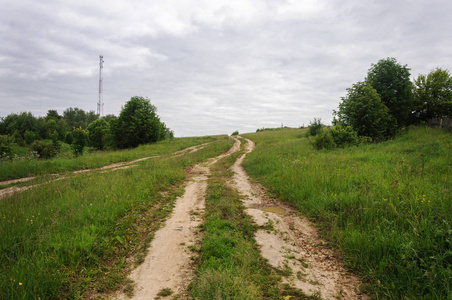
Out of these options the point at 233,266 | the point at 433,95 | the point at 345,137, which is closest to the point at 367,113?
the point at 345,137

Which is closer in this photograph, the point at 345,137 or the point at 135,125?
the point at 345,137

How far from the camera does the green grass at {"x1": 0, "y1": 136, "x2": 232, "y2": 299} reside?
11.3 ft

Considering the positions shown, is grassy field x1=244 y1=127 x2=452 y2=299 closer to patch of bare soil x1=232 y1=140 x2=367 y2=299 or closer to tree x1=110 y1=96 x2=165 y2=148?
patch of bare soil x1=232 y1=140 x2=367 y2=299

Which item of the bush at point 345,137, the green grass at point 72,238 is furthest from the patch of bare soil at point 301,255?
the bush at point 345,137

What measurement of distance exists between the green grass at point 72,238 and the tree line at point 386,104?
17.1 meters

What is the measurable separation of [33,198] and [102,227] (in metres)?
3.49

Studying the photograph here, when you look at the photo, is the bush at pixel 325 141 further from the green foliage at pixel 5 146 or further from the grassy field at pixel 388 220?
the green foliage at pixel 5 146

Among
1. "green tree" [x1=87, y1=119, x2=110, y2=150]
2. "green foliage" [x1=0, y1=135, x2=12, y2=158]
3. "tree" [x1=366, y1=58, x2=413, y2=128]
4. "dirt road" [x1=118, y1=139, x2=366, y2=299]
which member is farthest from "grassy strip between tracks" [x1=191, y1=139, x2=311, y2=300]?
"green tree" [x1=87, y1=119, x2=110, y2=150]

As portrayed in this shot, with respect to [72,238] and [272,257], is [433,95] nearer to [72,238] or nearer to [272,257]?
[272,257]

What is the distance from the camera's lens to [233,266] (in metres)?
3.94

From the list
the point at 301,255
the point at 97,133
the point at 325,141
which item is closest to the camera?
the point at 301,255

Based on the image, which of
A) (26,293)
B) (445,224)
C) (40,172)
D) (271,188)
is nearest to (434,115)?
(271,188)

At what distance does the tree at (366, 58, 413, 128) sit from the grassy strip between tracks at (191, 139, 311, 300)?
78.5 ft

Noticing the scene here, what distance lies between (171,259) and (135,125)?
37154 millimetres
